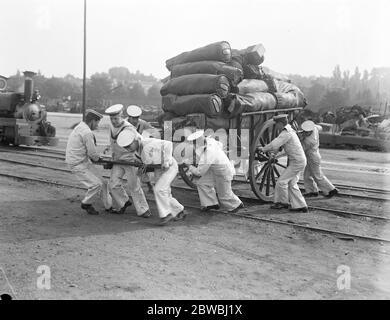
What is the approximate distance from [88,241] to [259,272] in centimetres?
223

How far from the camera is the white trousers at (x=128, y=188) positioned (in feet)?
24.5

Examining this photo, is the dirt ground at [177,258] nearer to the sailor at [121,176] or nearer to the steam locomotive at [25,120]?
the sailor at [121,176]

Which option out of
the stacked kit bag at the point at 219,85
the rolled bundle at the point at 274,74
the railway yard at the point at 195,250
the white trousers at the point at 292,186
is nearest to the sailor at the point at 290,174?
the white trousers at the point at 292,186

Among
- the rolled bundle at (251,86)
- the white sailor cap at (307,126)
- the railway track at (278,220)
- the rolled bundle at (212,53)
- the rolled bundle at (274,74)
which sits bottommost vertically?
the railway track at (278,220)

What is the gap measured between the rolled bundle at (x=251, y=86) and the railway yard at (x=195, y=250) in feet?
6.81

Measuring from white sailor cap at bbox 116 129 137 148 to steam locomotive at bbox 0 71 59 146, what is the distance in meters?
11.0

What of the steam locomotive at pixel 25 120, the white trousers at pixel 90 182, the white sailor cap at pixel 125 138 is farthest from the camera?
the steam locomotive at pixel 25 120

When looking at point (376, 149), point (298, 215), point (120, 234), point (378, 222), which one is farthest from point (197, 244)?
point (376, 149)

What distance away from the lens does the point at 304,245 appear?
623 centimetres

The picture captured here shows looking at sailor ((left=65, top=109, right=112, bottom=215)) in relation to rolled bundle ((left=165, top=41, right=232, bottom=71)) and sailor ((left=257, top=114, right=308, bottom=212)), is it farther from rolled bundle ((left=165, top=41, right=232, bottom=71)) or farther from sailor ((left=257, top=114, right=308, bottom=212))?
sailor ((left=257, top=114, right=308, bottom=212))

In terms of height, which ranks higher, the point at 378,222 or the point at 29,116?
the point at 29,116

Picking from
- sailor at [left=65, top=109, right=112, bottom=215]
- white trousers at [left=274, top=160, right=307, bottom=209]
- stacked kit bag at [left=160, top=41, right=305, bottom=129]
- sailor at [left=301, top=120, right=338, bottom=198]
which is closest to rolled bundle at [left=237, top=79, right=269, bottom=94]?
stacked kit bag at [left=160, top=41, right=305, bottom=129]

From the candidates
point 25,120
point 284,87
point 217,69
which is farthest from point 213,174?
point 25,120

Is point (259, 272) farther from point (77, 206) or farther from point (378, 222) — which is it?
point (77, 206)
